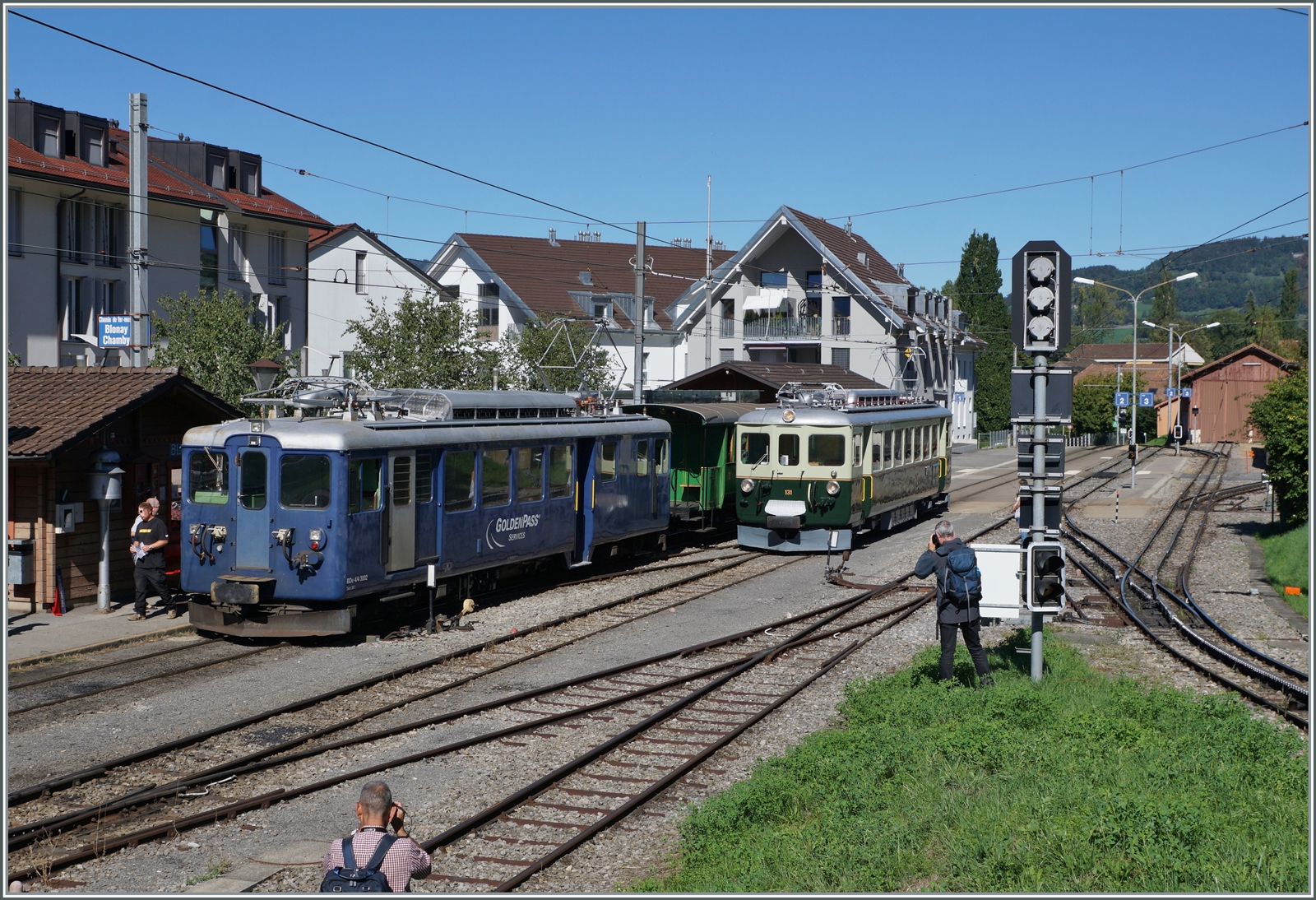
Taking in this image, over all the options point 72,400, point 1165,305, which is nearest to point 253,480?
point 72,400

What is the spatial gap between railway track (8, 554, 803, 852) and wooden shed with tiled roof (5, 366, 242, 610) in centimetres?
568

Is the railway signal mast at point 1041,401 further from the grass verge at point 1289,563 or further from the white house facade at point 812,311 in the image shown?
the white house facade at point 812,311

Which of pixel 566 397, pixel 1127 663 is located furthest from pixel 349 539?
pixel 1127 663

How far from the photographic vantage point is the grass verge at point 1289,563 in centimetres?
1972

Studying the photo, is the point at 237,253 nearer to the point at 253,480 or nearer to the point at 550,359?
the point at 550,359

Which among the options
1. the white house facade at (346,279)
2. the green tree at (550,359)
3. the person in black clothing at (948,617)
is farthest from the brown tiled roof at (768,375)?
the person in black clothing at (948,617)

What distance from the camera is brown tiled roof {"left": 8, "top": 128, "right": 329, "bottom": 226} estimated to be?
35781mm

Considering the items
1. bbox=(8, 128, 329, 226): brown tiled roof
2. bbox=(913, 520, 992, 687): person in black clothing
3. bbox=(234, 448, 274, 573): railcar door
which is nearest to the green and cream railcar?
bbox=(234, 448, 274, 573): railcar door

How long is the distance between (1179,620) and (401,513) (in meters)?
10.5

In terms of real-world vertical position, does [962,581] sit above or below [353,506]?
below

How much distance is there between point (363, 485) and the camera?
1509 centimetres

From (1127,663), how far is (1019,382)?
4922 mm

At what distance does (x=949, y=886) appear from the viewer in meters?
6.76

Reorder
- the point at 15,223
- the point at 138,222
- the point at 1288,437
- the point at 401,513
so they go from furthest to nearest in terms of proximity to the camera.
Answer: the point at 15,223 < the point at 1288,437 < the point at 138,222 < the point at 401,513
